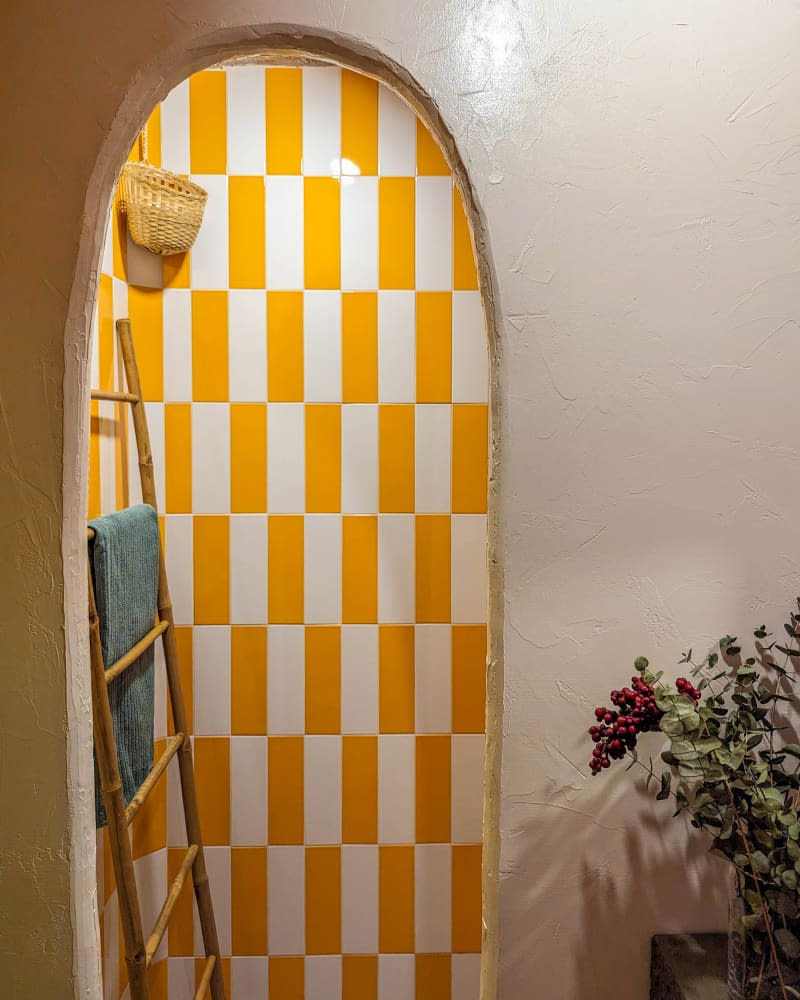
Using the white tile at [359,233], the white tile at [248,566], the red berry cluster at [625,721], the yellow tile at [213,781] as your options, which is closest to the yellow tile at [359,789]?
the yellow tile at [213,781]

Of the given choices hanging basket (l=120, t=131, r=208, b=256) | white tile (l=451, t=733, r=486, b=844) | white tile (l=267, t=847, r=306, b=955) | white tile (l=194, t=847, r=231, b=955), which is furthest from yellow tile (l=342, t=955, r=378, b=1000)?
hanging basket (l=120, t=131, r=208, b=256)

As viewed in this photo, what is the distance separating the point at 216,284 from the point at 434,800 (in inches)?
48.1

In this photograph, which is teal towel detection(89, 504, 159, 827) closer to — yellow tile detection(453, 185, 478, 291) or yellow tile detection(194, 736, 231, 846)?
Answer: yellow tile detection(194, 736, 231, 846)

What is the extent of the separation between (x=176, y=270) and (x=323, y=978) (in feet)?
5.18

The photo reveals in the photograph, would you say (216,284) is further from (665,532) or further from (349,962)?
(349,962)

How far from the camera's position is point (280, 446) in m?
1.81

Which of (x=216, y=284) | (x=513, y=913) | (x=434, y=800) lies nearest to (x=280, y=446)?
(x=216, y=284)

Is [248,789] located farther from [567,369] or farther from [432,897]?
[567,369]

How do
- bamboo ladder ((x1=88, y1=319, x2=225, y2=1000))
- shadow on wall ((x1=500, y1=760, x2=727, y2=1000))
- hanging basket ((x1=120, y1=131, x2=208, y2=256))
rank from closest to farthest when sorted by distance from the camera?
1. shadow on wall ((x1=500, y1=760, x2=727, y2=1000))
2. bamboo ladder ((x1=88, y1=319, x2=225, y2=1000))
3. hanging basket ((x1=120, y1=131, x2=208, y2=256))

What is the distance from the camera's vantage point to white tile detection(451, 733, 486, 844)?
73.7 inches

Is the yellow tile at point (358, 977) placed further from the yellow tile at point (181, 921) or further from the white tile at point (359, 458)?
the white tile at point (359, 458)

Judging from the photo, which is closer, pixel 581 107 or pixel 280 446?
pixel 581 107

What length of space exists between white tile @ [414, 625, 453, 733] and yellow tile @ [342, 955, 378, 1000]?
532 mm

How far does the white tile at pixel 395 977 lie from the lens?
188 centimetres
